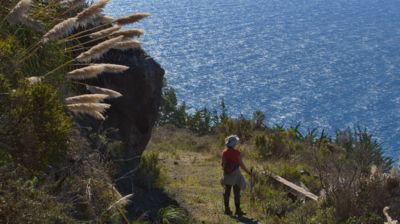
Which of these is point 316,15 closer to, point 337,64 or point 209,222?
point 337,64

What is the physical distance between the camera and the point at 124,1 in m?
83.6

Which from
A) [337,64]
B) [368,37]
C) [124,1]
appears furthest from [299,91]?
[124,1]

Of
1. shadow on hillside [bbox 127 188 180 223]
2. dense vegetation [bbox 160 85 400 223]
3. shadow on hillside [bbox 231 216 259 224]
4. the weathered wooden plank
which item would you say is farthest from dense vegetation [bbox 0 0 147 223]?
the weathered wooden plank

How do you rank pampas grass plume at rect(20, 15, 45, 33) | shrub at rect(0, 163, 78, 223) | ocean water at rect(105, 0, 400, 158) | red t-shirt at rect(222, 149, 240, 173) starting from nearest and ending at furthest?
shrub at rect(0, 163, 78, 223) < pampas grass plume at rect(20, 15, 45, 33) < red t-shirt at rect(222, 149, 240, 173) < ocean water at rect(105, 0, 400, 158)

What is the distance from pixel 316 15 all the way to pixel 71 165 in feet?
293

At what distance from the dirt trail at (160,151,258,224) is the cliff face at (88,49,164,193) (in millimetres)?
1026

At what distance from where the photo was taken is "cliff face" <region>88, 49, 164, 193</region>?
10.0 meters

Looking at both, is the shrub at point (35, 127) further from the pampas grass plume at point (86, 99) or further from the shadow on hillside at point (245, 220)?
the shadow on hillside at point (245, 220)

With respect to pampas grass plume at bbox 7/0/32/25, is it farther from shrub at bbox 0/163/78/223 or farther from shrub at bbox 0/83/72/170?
shrub at bbox 0/163/78/223

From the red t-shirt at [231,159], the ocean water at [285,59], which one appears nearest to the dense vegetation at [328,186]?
the red t-shirt at [231,159]

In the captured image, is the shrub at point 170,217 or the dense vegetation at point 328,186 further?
the dense vegetation at point 328,186

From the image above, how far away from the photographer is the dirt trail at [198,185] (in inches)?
383

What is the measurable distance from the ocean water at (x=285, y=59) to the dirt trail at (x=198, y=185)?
2204cm

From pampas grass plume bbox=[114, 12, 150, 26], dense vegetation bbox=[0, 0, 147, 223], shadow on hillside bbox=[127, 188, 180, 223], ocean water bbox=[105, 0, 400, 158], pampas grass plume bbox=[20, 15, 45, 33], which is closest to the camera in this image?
dense vegetation bbox=[0, 0, 147, 223]
